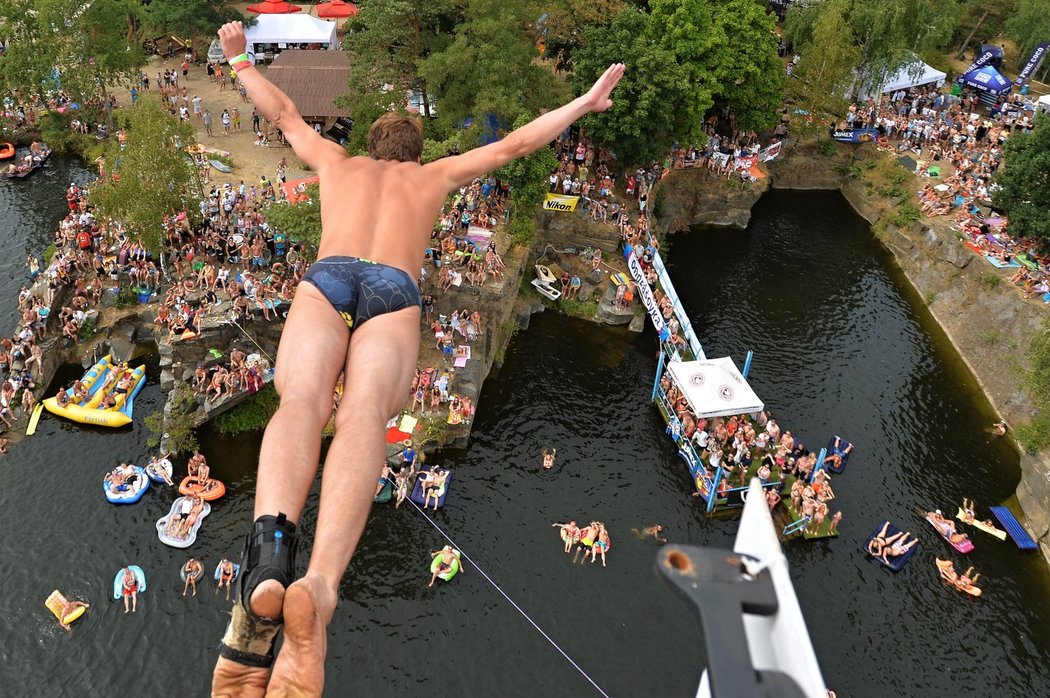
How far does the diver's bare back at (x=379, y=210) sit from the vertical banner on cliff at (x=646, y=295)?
25.8m

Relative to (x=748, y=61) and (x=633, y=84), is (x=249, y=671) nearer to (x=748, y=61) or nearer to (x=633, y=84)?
(x=633, y=84)

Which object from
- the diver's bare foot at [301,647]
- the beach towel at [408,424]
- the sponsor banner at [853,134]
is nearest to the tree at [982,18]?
the sponsor banner at [853,134]

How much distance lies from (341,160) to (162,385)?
79.3ft

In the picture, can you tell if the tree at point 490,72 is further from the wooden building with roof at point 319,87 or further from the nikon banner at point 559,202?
the wooden building with roof at point 319,87

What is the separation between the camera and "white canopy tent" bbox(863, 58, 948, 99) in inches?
1965

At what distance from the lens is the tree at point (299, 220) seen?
1135 inches

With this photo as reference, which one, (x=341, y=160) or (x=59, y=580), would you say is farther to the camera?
(x=59, y=580)

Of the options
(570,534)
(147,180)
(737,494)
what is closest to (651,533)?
(570,534)

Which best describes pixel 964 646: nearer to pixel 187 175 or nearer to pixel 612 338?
pixel 612 338

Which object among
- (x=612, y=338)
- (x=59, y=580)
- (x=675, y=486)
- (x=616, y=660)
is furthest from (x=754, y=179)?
(x=59, y=580)

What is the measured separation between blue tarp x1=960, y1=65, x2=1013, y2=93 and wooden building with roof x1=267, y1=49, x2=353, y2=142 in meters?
43.6

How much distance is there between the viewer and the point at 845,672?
22.0m

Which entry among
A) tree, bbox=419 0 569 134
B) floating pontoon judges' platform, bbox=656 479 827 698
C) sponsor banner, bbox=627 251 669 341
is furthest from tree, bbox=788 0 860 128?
floating pontoon judges' platform, bbox=656 479 827 698

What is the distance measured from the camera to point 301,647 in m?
4.92
